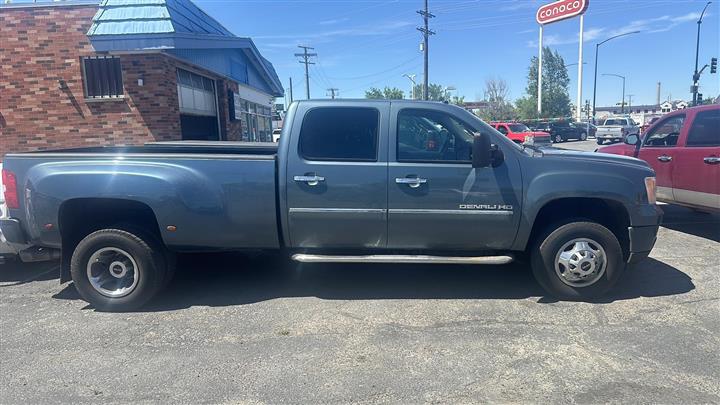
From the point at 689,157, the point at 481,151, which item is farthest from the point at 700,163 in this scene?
the point at 481,151

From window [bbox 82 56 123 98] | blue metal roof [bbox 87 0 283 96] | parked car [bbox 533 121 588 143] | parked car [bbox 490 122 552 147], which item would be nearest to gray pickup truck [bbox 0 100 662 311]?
blue metal roof [bbox 87 0 283 96]

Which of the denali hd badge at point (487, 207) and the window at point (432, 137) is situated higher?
the window at point (432, 137)

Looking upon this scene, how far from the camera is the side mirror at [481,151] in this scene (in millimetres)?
4047

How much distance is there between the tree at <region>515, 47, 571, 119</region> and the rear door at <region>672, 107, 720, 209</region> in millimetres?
57283

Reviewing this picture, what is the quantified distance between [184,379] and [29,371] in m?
1.14

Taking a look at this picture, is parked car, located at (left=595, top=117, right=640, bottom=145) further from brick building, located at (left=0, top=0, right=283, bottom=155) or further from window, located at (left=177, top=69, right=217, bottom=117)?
brick building, located at (left=0, top=0, right=283, bottom=155)

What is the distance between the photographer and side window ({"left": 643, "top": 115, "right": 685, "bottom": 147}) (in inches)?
275

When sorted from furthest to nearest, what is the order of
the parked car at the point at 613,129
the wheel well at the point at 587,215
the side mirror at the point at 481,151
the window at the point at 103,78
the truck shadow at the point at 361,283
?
the parked car at the point at 613,129
the window at the point at 103,78
the truck shadow at the point at 361,283
the wheel well at the point at 587,215
the side mirror at the point at 481,151

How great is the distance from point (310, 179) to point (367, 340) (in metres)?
1.49

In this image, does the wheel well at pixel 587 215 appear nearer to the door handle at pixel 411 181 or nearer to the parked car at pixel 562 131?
the door handle at pixel 411 181

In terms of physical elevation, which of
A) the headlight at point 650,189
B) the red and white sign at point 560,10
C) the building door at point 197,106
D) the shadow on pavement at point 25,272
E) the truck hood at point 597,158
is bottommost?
the shadow on pavement at point 25,272

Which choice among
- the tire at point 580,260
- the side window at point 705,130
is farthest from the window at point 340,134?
the side window at point 705,130

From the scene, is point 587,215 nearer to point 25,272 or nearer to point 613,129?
point 25,272

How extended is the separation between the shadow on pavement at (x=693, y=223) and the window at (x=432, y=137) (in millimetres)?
4781
